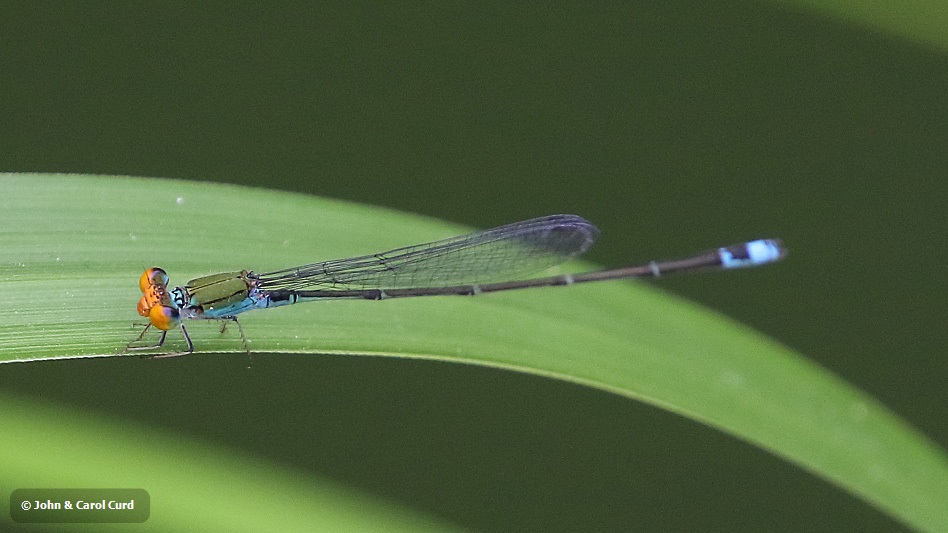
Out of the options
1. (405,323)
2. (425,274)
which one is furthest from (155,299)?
(425,274)

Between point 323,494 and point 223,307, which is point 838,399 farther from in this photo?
point 223,307

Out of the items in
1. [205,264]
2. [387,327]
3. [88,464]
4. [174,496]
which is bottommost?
[174,496]

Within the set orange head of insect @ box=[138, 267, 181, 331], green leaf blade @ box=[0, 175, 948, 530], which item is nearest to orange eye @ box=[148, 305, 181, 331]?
orange head of insect @ box=[138, 267, 181, 331]

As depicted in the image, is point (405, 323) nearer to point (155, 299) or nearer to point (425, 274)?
point (425, 274)

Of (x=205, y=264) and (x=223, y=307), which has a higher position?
(x=205, y=264)

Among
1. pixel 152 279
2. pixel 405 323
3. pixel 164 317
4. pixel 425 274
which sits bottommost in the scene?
pixel 405 323

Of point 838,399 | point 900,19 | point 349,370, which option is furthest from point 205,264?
point 900,19

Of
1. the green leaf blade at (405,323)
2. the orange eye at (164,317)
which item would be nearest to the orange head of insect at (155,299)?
the orange eye at (164,317)

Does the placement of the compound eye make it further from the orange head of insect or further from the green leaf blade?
the green leaf blade
